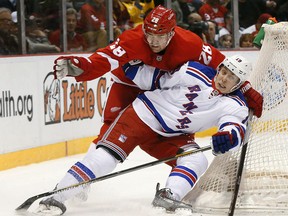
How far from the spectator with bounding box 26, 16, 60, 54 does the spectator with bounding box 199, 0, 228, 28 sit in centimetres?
238

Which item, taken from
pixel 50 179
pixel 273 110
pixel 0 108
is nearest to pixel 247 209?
pixel 273 110

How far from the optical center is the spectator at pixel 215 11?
389 inches

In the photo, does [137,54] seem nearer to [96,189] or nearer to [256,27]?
[96,189]

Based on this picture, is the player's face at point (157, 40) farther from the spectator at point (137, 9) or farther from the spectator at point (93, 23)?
the spectator at point (137, 9)

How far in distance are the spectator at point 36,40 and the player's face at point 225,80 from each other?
2.79 metres

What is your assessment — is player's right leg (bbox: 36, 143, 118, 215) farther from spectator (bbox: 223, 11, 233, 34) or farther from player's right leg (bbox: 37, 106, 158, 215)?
spectator (bbox: 223, 11, 233, 34)

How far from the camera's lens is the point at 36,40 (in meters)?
7.71

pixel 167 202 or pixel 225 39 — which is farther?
pixel 225 39

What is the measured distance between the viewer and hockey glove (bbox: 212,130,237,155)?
4836 mm

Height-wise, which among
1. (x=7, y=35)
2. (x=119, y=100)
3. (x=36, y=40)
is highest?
(x=119, y=100)

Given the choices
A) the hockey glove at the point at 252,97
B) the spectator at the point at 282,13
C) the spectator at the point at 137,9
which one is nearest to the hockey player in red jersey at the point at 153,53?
the hockey glove at the point at 252,97

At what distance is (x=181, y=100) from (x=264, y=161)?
543 millimetres

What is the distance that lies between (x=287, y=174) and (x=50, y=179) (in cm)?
183

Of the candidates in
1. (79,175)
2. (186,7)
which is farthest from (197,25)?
(79,175)
